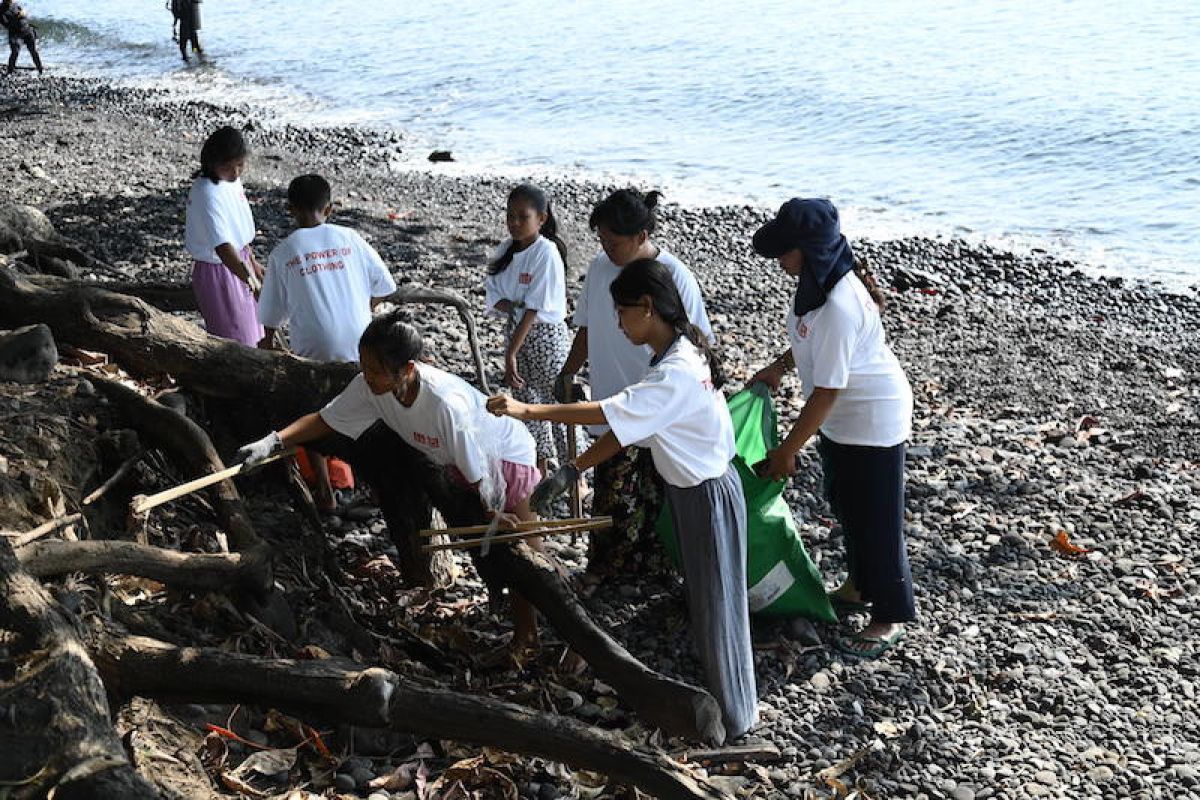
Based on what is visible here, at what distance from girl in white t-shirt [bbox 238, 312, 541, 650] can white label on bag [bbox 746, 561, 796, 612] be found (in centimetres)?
98

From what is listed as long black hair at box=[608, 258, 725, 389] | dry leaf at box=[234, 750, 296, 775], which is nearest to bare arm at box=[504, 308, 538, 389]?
long black hair at box=[608, 258, 725, 389]

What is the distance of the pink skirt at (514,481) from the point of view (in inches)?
200

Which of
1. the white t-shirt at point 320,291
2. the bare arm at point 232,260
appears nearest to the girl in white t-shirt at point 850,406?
the white t-shirt at point 320,291

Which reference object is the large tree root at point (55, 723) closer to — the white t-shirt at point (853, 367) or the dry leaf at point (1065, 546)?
the white t-shirt at point (853, 367)

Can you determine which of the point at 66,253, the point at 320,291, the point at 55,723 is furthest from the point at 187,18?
the point at 55,723

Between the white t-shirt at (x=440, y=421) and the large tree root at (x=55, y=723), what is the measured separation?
153cm

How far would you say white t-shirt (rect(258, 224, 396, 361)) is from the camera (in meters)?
5.89

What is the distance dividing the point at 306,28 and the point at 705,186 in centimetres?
2184

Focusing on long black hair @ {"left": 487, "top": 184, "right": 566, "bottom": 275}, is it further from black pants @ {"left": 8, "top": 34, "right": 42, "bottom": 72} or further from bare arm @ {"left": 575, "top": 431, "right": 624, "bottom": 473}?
black pants @ {"left": 8, "top": 34, "right": 42, "bottom": 72}

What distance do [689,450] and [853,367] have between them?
3.05 ft

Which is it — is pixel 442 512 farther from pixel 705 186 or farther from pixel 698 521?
pixel 705 186

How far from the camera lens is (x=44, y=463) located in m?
4.83

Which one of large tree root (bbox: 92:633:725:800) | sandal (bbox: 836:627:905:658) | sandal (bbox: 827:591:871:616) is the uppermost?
large tree root (bbox: 92:633:725:800)

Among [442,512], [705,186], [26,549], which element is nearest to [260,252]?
[442,512]
